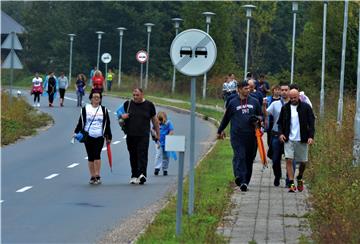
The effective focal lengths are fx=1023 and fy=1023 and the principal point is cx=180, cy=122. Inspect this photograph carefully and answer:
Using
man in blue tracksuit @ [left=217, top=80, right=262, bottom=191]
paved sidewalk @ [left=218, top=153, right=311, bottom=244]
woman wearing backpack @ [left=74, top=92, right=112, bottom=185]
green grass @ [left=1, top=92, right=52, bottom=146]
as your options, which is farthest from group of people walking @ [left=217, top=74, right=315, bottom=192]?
green grass @ [left=1, top=92, right=52, bottom=146]

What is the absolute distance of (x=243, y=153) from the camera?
52.5ft

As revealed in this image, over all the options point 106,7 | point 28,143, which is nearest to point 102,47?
point 106,7

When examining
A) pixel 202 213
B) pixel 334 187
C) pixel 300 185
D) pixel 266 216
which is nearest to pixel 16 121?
pixel 300 185

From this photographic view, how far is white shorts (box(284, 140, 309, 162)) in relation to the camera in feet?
52.0

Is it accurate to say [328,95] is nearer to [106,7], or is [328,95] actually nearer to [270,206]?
[270,206]

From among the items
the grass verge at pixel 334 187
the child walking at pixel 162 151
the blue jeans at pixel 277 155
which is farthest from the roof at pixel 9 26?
the blue jeans at pixel 277 155

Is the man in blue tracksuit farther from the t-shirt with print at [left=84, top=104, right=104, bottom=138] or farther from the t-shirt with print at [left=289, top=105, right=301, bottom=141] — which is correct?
the t-shirt with print at [left=84, top=104, right=104, bottom=138]

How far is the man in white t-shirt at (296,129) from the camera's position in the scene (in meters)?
15.7

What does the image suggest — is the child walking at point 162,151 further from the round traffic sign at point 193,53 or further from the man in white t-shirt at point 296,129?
the round traffic sign at point 193,53

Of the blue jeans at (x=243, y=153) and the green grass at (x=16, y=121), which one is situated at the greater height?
the blue jeans at (x=243, y=153)

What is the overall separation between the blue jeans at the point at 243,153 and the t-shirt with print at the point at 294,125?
634 millimetres

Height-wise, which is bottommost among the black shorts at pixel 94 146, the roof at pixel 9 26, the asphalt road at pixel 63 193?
the asphalt road at pixel 63 193

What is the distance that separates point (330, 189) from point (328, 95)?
29115 mm

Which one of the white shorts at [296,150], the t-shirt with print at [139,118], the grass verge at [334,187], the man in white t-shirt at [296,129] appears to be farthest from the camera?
the t-shirt with print at [139,118]
